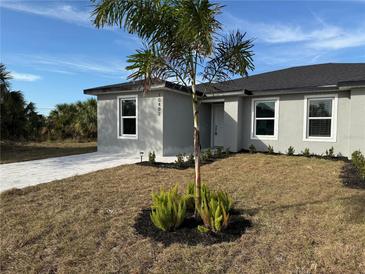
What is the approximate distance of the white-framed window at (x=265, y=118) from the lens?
1150 centimetres

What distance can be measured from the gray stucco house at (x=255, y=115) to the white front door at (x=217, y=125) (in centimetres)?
104

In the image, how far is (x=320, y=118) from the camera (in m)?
10.6

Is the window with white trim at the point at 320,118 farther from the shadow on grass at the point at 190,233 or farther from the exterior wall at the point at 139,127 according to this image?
the shadow on grass at the point at 190,233

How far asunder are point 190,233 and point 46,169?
620cm

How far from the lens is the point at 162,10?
364 cm

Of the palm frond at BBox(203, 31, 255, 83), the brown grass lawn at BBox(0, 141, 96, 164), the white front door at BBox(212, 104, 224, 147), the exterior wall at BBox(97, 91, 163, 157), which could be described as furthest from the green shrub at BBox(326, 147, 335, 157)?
Result: the brown grass lawn at BBox(0, 141, 96, 164)

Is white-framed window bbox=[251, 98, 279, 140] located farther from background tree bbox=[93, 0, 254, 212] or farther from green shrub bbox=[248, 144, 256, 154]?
background tree bbox=[93, 0, 254, 212]

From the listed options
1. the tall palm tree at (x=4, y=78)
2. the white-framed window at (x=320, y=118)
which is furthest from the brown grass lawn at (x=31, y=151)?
the white-framed window at (x=320, y=118)

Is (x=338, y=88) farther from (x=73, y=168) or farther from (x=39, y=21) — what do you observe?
(x=39, y=21)

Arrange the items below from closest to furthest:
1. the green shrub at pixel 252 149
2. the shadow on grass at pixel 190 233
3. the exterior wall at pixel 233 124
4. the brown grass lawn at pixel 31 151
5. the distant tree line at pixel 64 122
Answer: the shadow on grass at pixel 190 233, the brown grass lawn at pixel 31 151, the green shrub at pixel 252 149, the exterior wall at pixel 233 124, the distant tree line at pixel 64 122

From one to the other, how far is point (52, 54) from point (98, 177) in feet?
35.7

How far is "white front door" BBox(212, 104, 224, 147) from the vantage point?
540 inches

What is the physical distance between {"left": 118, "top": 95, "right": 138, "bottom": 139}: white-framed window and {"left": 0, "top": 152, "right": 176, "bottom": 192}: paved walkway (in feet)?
4.98

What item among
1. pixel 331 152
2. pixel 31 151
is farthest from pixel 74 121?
pixel 331 152
